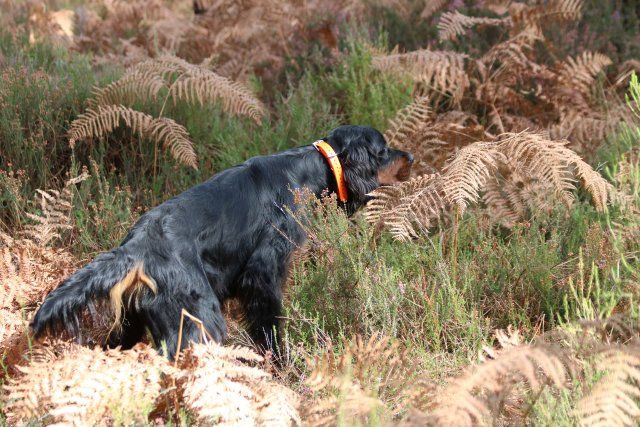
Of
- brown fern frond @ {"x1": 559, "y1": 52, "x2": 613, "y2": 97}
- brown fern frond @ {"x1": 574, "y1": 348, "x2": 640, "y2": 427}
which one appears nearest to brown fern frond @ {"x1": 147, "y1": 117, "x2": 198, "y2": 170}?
brown fern frond @ {"x1": 574, "y1": 348, "x2": 640, "y2": 427}

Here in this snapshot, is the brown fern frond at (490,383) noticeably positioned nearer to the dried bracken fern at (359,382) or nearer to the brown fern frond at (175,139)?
the dried bracken fern at (359,382)

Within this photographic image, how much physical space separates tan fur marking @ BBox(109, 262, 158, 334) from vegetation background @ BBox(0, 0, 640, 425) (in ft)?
0.40

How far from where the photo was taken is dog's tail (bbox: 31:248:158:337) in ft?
8.81

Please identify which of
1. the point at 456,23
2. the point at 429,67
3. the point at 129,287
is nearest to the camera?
the point at 129,287

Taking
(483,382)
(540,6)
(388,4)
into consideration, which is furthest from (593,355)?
(388,4)

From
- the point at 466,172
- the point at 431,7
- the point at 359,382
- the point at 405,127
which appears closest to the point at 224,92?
the point at 405,127

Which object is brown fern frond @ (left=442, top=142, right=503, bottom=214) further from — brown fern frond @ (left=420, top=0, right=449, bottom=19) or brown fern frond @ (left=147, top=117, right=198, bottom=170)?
brown fern frond @ (left=420, top=0, right=449, bottom=19)

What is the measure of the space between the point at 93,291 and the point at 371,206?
5.08 ft

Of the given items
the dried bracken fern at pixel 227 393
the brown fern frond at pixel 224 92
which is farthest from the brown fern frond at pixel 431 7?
the dried bracken fern at pixel 227 393

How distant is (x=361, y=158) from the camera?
12.7 ft

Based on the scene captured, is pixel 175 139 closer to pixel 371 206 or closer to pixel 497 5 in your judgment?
pixel 371 206

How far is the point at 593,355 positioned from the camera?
2.49 meters

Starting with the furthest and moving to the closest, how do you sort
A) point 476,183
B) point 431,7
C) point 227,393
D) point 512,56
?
point 431,7 → point 512,56 → point 476,183 → point 227,393

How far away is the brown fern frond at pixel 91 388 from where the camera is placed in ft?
7.68
